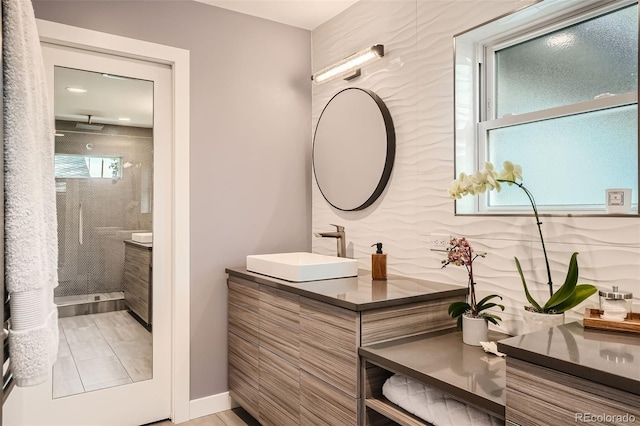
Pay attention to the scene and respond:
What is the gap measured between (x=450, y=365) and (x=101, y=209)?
1960 mm

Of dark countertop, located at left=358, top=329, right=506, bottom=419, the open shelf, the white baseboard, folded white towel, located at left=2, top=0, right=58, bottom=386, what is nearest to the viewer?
folded white towel, located at left=2, top=0, right=58, bottom=386

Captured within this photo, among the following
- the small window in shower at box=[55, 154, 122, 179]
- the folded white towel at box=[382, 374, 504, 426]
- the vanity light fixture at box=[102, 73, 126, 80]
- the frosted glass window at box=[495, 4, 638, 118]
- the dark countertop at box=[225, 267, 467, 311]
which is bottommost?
the folded white towel at box=[382, 374, 504, 426]

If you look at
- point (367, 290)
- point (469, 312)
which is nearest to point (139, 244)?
point (367, 290)

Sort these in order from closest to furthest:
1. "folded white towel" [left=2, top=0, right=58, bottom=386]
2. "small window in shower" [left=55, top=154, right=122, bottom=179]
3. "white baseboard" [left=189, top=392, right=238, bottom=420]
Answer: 1. "folded white towel" [left=2, top=0, right=58, bottom=386]
2. "small window in shower" [left=55, top=154, right=122, bottom=179]
3. "white baseboard" [left=189, top=392, right=238, bottom=420]

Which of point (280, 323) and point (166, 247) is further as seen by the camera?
point (166, 247)

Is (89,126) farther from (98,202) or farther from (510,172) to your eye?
(510,172)

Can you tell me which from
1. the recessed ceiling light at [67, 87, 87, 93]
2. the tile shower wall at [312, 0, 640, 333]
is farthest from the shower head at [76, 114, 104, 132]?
the tile shower wall at [312, 0, 640, 333]

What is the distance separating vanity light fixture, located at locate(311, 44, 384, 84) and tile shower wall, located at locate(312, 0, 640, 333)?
5cm

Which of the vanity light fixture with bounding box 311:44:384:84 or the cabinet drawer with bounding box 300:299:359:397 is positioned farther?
the vanity light fixture with bounding box 311:44:384:84

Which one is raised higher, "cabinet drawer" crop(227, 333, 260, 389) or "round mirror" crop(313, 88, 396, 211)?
"round mirror" crop(313, 88, 396, 211)

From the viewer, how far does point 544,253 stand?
5.13ft

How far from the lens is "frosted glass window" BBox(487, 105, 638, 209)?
61.0 inches

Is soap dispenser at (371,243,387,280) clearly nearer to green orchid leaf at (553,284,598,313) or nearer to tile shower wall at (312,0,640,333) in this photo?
tile shower wall at (312,0,640,333)

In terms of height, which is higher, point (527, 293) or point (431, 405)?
point (527, 293)
